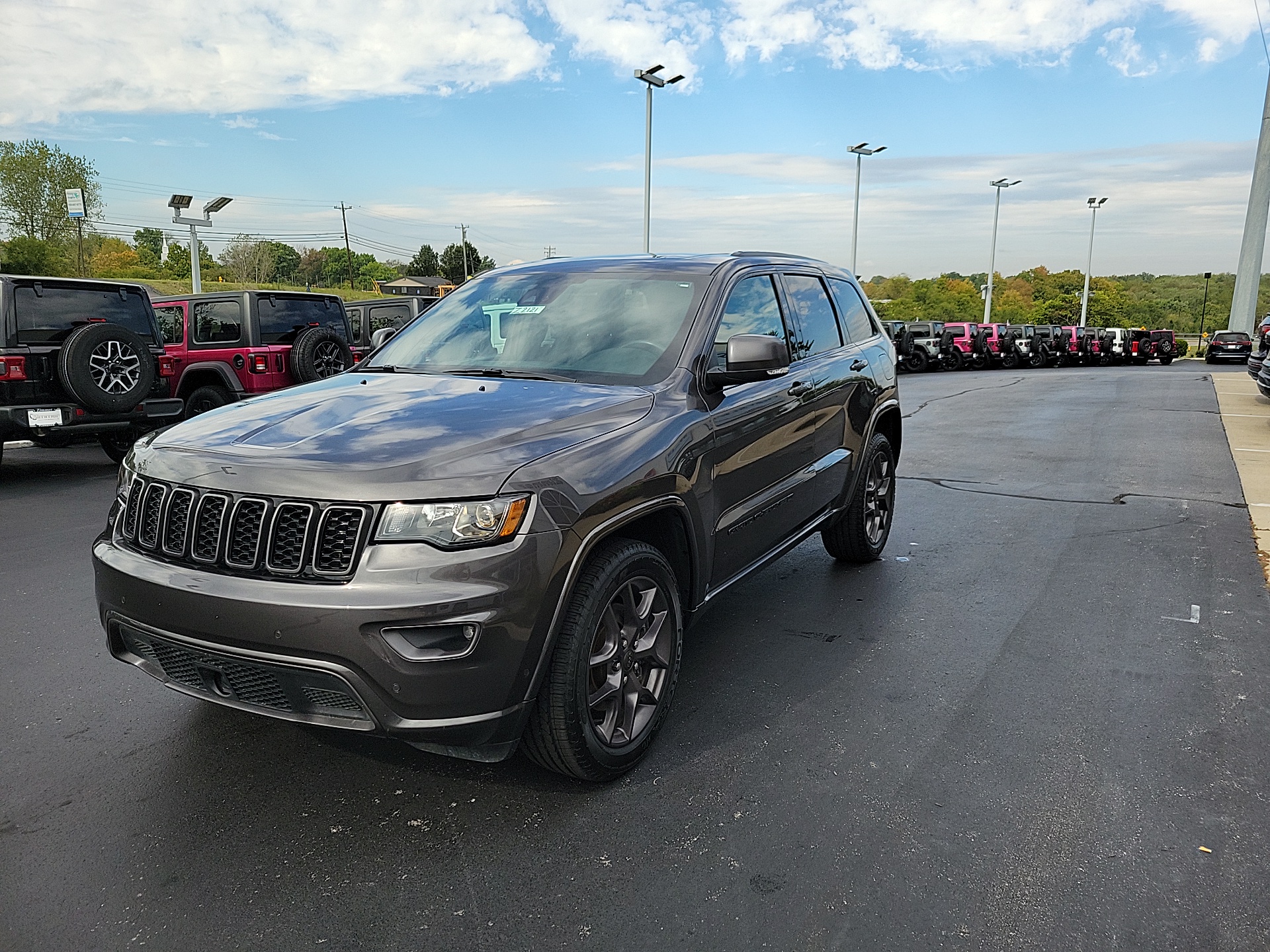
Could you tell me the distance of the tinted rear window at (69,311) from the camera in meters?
8.40

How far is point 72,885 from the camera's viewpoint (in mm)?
2555

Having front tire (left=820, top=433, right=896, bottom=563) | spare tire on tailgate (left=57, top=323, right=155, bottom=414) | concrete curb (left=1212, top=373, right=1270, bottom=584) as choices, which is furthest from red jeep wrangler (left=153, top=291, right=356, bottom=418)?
concrete curb (left=1212, top=373, right=1270, bottom=584)

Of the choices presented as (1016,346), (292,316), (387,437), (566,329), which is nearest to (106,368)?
(292,316)

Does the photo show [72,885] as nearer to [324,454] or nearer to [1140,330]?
[324,454]

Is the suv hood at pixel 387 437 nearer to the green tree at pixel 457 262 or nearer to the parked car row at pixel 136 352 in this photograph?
the parked car row at pixel 136 352

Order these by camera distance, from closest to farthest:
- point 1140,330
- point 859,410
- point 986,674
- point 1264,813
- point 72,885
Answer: point 72,885, point 1264,813, point 986,674, point 859,410, point 1140,330

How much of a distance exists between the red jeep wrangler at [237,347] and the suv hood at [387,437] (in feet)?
26.0

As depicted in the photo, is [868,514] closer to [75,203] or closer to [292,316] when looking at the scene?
[292,316]

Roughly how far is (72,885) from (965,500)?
7106mm

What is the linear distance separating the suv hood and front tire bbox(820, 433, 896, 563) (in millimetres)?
2520

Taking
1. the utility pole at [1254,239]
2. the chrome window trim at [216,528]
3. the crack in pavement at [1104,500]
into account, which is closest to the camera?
the chrome window trim at [216,528]

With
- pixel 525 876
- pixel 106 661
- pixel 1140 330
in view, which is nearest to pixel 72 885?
pixel 525 876

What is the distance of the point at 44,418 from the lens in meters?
8.41

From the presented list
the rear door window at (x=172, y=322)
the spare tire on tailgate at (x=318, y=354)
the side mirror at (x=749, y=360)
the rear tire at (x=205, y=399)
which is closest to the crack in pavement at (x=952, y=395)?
the spare tire on tailgate at (x=318, y=354)
